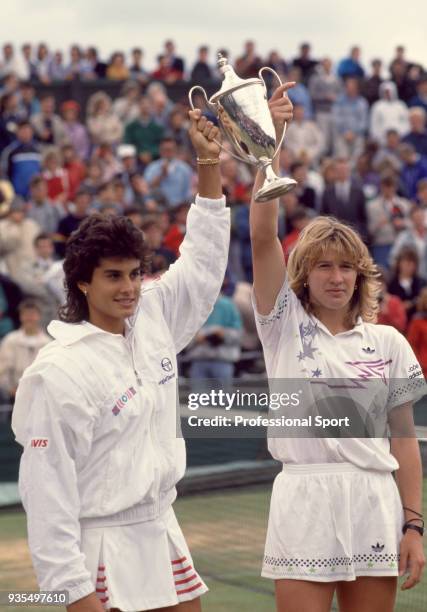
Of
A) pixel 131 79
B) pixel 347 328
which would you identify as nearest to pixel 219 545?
pixel 347 328

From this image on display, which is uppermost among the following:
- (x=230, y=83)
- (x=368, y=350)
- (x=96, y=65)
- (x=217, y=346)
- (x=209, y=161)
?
(x=96, y=65)

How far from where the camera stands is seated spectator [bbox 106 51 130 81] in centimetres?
1962

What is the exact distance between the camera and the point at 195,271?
13.7ft

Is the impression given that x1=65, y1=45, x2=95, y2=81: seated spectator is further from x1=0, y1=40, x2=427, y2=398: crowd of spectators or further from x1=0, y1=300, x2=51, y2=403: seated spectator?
x1=0, y1=300, x2=51, y2=403: seated spectator

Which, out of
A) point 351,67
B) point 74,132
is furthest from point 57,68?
point 351,67

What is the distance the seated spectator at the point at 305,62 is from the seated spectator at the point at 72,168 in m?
6.83

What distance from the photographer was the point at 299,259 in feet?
14.3

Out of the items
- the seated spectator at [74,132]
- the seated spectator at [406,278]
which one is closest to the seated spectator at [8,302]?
the seated spectator at [406,278]

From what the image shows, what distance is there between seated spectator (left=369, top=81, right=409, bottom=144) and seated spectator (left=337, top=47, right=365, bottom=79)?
1515 mm

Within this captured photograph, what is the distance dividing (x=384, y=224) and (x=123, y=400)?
37.9 ft

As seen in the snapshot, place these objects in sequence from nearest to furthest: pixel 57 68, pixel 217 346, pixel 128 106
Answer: pixel 217 346 → pixel 128 106 → pixel 57 68

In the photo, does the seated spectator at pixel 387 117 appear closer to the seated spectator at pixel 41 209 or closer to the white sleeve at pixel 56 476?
the seated spectator at pixel 41 209

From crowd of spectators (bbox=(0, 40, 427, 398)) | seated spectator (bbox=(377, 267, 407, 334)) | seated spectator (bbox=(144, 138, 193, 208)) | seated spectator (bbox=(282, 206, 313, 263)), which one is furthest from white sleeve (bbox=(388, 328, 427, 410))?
seated spectator (bbox=(144, 138, 193, 208))

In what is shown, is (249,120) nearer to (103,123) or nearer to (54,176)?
(54,176)
